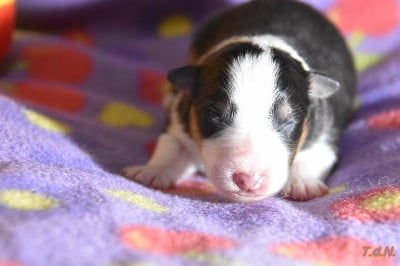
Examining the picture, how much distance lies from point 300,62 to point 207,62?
0.42 meters

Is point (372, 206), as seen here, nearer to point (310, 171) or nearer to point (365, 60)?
point (310, 171)

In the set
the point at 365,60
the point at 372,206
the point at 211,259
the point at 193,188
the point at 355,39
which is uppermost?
the point at 355,39

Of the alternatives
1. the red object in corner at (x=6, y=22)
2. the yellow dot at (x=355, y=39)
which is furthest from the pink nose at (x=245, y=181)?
the yellow dot at (x=355, y=39)

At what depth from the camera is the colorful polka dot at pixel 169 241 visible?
58.1 inches

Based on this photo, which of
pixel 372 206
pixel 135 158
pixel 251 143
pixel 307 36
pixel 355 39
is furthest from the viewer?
pixel 355 39

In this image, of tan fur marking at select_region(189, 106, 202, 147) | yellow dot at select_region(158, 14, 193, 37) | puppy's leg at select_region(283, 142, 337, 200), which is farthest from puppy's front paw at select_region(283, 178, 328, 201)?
yellow dot at select_region(158, 14, 193, 37)

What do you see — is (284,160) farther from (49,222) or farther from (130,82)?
(130,82)

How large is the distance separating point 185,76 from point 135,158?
52 centimetres

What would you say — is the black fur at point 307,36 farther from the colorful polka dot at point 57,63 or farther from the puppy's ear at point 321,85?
the colorful polka dot at point 57,63

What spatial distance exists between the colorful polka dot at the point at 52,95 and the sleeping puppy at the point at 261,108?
2.08 ft

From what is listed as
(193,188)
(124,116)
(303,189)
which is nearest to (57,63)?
(124,116)

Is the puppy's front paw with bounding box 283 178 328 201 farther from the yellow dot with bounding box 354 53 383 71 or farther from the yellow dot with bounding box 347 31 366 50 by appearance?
the yellow dot with bounding box 347 31 366 50

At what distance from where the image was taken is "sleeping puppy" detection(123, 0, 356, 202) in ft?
6.68

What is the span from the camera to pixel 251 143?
200cm
